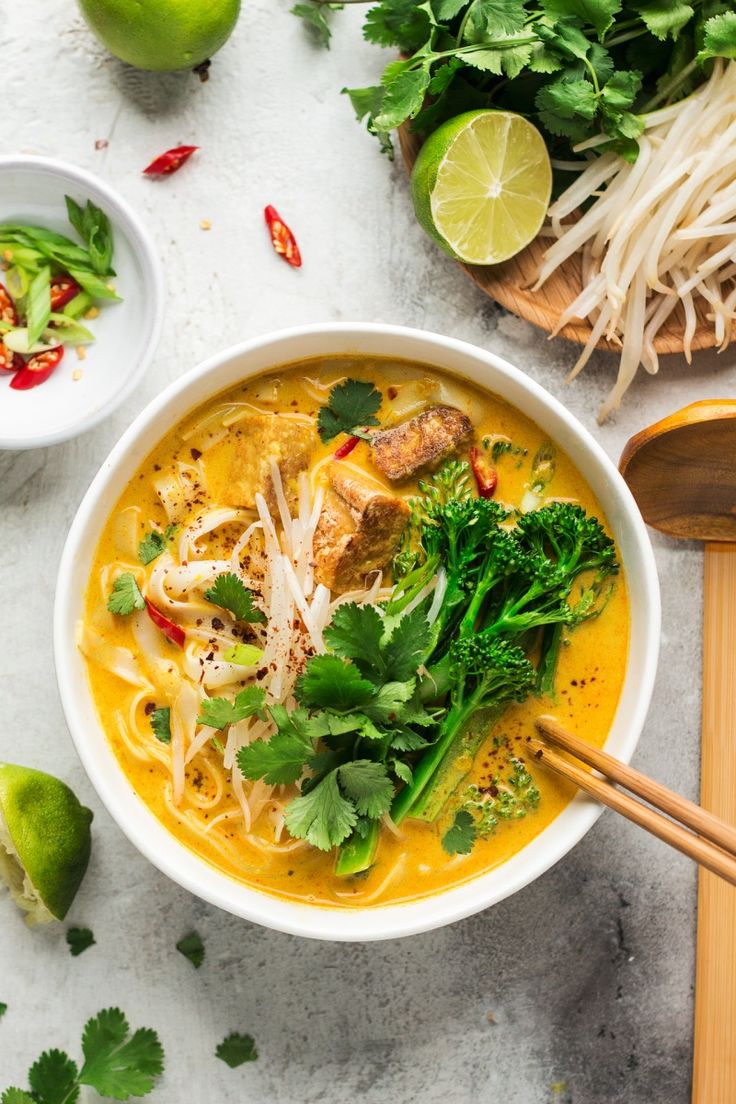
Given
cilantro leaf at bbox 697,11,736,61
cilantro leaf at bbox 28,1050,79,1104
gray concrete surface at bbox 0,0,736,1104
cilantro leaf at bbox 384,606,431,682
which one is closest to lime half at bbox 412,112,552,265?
gray concrete surface at bbox 0,0,736,1104

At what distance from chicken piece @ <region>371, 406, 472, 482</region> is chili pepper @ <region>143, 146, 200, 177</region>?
1141mm

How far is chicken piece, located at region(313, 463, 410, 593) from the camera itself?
2.80 meters

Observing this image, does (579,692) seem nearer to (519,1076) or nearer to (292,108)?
(519,1076)

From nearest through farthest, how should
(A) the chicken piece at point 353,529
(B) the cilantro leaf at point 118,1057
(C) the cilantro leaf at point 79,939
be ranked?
1. (A) the chicken piece at point 353,529
2. (B) the cilantro leaf at point 118,1057
3. (C) the cilantro leaf at point 79,939

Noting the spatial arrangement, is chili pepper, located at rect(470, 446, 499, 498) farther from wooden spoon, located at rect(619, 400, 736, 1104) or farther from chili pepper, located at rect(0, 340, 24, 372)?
chili pepper, located at rect(0, 340, 24, 372)

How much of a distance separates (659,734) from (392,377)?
1.49 m

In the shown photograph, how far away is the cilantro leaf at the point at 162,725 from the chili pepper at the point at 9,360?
1.18 meters

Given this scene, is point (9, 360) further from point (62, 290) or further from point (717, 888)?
point (717, 888)

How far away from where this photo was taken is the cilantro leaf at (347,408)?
2.92 m

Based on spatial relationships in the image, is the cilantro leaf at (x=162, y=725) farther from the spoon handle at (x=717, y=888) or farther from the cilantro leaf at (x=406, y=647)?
the spoon handle at (x=717, y=888)

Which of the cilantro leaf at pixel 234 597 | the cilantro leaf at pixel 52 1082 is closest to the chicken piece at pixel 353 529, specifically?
the cilantro leaf at pixel 234 597

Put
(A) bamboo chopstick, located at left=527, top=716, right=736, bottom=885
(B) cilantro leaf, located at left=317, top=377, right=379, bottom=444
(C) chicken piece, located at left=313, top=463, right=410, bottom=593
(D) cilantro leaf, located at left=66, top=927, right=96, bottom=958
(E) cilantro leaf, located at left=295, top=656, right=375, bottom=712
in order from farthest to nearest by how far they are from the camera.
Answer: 1. (D) cilantro leaf, located at left=66, top=927, right=96, bottom=958
2. (B) cilantro leaf, located at left=317, top=377, right=379, bottom=444
3. (C) chicken piece, located at left=313, top=463, right=410, bottom=593
4. (E) cilantro leaf, located at left=295, top=656, right=375, bottom=712
5. (A) bamboo chopstick, located at left=527, top=716, right=736, bottom=885

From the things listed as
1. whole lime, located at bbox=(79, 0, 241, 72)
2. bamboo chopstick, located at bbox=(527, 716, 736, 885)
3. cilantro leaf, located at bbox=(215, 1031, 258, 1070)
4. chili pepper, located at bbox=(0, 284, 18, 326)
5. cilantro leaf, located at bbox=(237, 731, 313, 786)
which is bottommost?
cilantro leaf, located at bbox=(215, 1031, 258, 1070)

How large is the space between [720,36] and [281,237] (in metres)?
1.42
